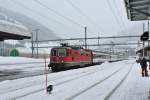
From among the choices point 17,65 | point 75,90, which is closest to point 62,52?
point 17,65

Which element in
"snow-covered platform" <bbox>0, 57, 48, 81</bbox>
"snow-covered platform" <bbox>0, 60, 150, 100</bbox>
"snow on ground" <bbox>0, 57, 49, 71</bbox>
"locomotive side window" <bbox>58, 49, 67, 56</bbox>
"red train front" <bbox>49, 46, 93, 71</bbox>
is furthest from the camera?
"snow on ground" <bbox>0, 57, 49, 71</bbox>

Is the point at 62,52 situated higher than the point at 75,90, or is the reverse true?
the point at 62,52

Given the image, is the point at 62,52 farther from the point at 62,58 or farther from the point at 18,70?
the point at 18,70

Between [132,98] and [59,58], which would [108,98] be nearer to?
[132,98]

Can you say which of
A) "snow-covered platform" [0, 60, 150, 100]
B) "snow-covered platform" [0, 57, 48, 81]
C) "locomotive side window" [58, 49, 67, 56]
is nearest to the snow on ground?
"snow-covered platform" [0, 57, 48, 81]

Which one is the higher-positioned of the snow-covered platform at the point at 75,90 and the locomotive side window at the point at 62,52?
the locomotive side window at the point at 62,52

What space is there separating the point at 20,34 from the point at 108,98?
60.9 feet

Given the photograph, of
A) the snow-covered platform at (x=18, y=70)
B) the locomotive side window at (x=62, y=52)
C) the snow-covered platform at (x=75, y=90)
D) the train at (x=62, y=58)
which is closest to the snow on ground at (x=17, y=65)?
the snow-covered platform at (x=18, y=70)

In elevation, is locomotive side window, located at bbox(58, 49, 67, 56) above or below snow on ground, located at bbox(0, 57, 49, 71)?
above

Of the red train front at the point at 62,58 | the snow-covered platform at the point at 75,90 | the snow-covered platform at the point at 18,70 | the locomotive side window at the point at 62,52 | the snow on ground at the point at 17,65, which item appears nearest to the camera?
the snow-covered platform at the point at 75,90

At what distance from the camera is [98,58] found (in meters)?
65.4

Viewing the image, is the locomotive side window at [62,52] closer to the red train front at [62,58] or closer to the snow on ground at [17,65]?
the red train front at [62,58]

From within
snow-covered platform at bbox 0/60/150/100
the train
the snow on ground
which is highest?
the train

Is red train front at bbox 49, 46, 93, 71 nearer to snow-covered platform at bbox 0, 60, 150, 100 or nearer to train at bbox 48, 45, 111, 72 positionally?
train at bbox 48, 45, 111, 72
